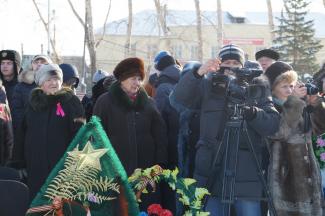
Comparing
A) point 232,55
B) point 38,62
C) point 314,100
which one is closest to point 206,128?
point 232,55

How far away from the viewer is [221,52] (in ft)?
14.9

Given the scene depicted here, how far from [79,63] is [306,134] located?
151 feet

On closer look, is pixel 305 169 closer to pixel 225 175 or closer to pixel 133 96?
pixel 225 175

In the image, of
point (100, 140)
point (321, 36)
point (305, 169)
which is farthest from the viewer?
point (321, 36)

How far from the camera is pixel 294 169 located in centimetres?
488

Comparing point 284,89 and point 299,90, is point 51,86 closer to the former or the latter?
point 284,89

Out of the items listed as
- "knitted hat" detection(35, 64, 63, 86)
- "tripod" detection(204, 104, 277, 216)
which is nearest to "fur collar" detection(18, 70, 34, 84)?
"knitted hat" detection(35, 64, 63, 86)

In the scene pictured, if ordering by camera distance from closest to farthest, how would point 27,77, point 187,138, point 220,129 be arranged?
point 220,129
point 187,138
point 27,77

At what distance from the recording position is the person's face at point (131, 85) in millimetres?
5125

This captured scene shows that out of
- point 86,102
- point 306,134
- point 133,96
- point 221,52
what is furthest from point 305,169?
point 86,102

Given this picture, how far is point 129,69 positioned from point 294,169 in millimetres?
1554

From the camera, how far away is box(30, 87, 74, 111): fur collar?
5250mm

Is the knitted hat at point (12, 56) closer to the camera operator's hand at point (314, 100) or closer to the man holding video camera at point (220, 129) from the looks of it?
the man holding video camera at point (220, 129)

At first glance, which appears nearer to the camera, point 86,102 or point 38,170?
Answer: point 38,170
